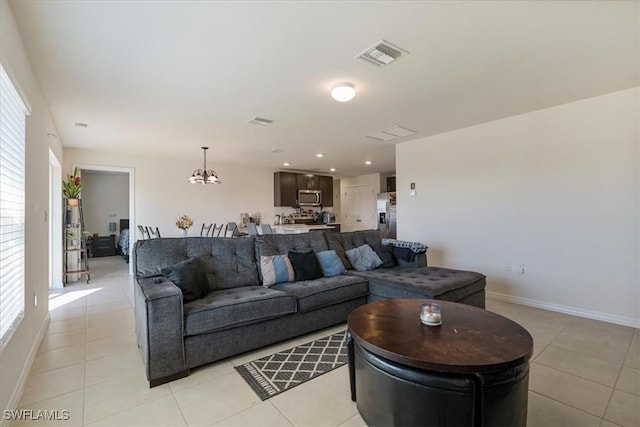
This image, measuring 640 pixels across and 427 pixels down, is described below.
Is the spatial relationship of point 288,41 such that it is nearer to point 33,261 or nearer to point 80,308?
point 33,261

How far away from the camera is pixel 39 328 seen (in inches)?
109

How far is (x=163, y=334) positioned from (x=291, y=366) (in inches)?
37.7

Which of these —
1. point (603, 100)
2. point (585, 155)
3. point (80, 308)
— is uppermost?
point (603, 100)

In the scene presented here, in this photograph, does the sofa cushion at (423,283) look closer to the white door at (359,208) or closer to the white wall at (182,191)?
the white wall at (182,191)

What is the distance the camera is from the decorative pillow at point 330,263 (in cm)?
338

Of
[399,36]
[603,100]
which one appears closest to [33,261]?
[399,36]

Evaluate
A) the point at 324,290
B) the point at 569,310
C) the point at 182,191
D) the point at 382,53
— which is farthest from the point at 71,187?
the point at 569,310

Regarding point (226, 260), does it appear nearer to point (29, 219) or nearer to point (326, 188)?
point (29, 219)

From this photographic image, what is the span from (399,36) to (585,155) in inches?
111

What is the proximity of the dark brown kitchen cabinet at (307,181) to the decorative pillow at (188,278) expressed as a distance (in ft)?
19.5

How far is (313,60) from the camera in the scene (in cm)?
247

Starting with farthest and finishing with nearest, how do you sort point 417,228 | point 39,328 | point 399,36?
point 417,228
point 39,328
point 399,36

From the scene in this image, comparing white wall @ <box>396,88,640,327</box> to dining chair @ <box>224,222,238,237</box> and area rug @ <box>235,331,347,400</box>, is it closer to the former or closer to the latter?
area rug @ <box>235,331,347,400</box>

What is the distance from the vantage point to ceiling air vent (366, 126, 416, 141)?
4473 millimetres
